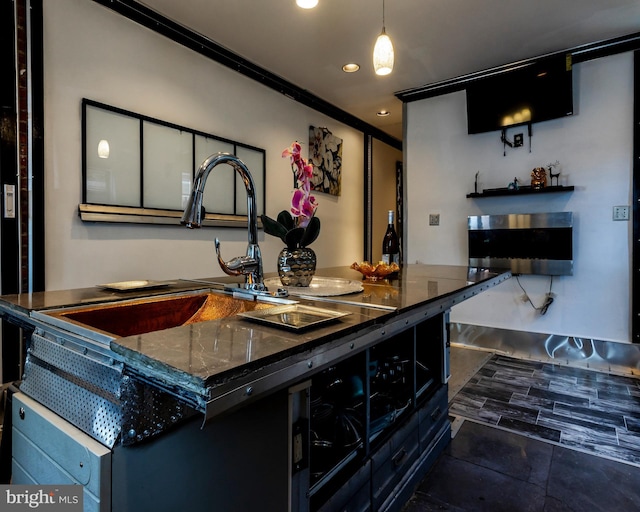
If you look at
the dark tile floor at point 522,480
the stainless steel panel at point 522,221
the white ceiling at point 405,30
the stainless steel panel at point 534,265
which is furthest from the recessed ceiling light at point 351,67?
the dark tile floor at point 522,480

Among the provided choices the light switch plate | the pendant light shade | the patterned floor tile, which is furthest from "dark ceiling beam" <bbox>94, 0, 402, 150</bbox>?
the patterned floor tile

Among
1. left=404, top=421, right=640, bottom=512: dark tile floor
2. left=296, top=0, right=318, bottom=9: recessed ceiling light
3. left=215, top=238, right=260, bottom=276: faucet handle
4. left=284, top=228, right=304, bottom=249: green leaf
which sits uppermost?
left=296, top=0, right=318, bottom=9: recessed ceiling light

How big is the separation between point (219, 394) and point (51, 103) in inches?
99.1

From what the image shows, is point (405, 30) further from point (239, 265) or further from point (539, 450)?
point (539, 450)

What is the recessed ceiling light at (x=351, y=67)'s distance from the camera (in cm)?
342

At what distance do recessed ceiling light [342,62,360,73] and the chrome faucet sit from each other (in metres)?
2.73

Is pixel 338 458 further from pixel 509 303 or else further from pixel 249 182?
pixel 509 303

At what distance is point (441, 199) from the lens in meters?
4.02

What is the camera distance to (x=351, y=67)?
11.4 feet

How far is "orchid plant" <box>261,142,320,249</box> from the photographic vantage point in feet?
4.19

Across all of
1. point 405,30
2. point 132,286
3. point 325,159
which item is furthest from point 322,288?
point 325,159

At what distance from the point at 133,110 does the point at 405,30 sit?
2157mm

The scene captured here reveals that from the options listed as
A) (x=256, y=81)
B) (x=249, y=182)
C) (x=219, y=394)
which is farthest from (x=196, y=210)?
(x=256, y=81)

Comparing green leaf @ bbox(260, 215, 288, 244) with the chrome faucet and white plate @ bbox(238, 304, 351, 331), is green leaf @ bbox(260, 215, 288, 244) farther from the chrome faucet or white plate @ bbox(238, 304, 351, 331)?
white plate @ bbox(238, 304, 351, 331)
